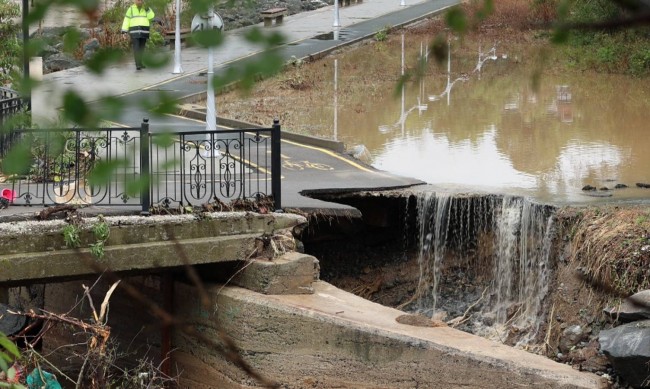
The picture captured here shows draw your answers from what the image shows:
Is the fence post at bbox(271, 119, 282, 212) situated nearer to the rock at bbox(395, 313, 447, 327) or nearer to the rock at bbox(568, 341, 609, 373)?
the rock at bbox(395, 313, 447, 327)

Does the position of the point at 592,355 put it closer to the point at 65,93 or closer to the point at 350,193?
the point at 350,193

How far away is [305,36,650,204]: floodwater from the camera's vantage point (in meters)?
17.1

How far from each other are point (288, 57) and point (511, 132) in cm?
1961

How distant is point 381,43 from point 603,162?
15868 millimetres

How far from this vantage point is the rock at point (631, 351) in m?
11.4

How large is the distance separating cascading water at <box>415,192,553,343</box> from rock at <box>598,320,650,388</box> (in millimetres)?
2701

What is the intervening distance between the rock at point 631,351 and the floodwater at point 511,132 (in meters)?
3.59

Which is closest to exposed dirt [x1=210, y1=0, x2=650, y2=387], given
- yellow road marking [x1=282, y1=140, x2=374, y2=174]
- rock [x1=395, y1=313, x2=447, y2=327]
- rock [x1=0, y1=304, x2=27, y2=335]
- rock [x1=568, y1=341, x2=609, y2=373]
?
rock [x1=568, y1=341, x2=609, y2=373]

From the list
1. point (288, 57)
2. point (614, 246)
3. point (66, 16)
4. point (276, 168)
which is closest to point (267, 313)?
point (276, 168)

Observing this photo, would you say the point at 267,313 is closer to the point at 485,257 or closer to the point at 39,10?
the point at 485,257

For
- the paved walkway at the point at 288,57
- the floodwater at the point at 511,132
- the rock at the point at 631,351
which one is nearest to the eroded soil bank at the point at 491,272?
the rock at the point at 631,351

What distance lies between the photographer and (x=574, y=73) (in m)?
29.0

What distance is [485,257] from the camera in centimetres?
1569

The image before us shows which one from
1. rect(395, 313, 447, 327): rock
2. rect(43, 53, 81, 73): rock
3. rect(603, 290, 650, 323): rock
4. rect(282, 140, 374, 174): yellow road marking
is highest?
rect(43, 53, 81, 73): rock
